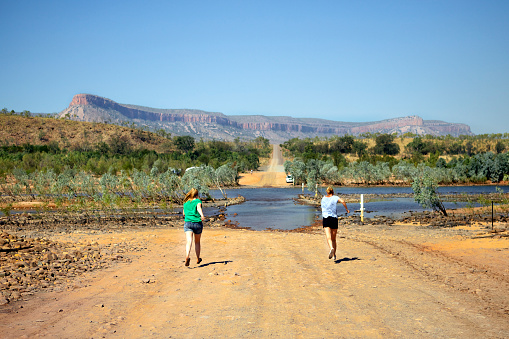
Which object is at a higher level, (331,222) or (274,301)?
(331,222)

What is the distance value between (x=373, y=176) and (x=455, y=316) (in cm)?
7212

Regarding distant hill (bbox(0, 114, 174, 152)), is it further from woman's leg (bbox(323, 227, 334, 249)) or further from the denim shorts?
woman's leg (bbox(323, 227, 334, 249))

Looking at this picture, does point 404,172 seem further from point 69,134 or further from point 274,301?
point 69,134

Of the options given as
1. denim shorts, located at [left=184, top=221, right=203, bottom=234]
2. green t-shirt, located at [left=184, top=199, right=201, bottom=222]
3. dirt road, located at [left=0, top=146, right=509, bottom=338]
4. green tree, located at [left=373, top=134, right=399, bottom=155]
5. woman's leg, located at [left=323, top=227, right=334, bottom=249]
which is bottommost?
dirt road, located at [left=0, top=146, right=509, bottom=338]

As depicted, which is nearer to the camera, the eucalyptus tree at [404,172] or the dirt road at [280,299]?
the dirt road at [280,299]

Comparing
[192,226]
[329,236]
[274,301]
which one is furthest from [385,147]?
[274,301]

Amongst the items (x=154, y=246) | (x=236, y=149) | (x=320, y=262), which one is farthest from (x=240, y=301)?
(x=236, y=149)

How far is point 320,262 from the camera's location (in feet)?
39.2

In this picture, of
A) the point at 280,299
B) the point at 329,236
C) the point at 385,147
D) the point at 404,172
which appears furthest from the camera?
the point at 385,147

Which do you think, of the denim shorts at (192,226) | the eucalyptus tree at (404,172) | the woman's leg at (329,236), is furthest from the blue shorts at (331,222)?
the eucalyptus tree at (404,172)

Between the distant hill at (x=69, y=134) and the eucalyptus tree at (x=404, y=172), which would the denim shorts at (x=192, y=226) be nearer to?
the eucalyptus tree at (x=404, y=172)

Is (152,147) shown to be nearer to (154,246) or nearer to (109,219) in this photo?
(109,219)

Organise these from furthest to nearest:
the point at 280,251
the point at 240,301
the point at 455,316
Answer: the point at 280,251, the point at 240,301, the point at 455,316

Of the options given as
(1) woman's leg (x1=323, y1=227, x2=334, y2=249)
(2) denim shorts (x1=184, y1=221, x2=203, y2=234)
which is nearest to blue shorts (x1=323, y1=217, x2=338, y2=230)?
(1) woman's leg (x1=323, y1=227, x2=334, y2=249)
